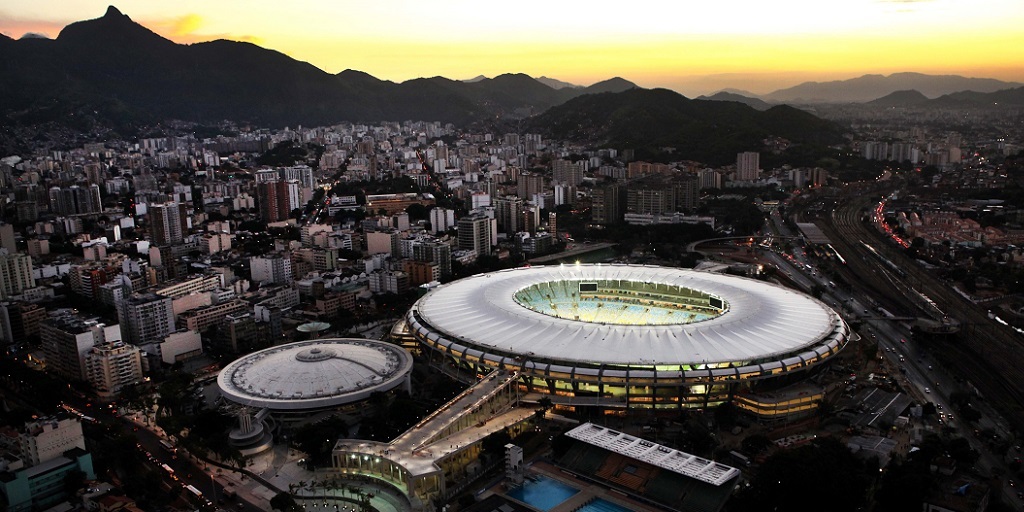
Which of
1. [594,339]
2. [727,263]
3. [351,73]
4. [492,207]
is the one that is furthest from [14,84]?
[594,339]

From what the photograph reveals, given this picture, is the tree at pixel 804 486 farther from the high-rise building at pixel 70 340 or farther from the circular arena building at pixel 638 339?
the high-rise building at pixel 70 340

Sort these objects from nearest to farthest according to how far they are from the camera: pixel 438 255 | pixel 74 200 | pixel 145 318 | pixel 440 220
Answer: pixel 145 318 → pixel 438 255 → pixel 440 220 → pixel 74 200

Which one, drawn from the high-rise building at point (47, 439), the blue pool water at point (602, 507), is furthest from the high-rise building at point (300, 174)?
the blue pool water at point (602, 507)

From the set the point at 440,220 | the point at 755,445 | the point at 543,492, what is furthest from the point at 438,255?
the point at 755,445

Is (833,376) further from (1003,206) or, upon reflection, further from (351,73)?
(351,73)

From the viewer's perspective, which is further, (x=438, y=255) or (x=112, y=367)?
(x=438, y=255)

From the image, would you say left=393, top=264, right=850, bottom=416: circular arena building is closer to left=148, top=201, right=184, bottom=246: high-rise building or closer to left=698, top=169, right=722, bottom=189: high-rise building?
→ left=148, top=201, right=184, bottom=246: high-rise building

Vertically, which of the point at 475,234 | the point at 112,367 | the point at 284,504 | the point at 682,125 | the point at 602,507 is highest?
the point at 682,125

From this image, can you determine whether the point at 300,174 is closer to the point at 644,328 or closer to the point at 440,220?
the point at 440,220
